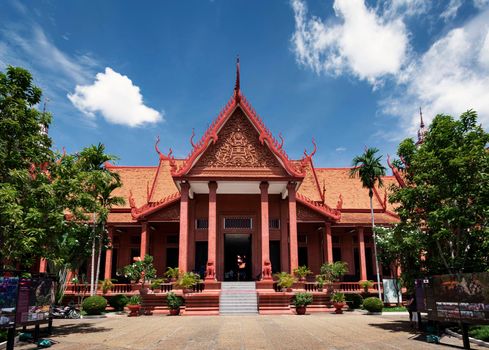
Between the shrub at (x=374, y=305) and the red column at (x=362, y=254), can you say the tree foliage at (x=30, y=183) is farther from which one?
the red column at (x=362, y=254)

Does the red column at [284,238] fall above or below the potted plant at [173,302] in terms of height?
above

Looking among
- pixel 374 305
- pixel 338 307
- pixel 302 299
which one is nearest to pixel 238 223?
pixel 302 299

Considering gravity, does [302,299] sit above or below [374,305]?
above

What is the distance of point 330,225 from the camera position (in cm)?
2392

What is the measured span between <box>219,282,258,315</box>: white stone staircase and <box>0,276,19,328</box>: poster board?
1035 cm

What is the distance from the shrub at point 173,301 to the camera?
17625 millimetres

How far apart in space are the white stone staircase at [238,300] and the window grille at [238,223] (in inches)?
190

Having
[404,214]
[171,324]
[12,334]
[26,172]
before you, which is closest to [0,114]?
[26,172]

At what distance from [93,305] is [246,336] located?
34.2 ft

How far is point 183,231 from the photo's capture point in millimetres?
19781

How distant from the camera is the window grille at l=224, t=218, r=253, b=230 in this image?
2375 cm

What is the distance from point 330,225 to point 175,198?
31.6 ft

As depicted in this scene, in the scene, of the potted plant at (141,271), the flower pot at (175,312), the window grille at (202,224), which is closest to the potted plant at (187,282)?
the flower pot at (175,312)

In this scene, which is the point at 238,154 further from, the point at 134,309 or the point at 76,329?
the point at 76,329
